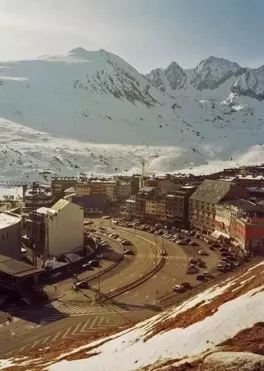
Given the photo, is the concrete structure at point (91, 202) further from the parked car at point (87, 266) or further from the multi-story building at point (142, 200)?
the parked car at point (87, 266)

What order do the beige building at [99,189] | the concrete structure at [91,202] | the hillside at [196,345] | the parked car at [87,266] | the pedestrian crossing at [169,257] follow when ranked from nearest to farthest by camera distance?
the hillside at [196,345] < the parked car at [87,266] < the pedestrian crossing at [169,257] < the concrete structure at [91,202] < the beige building at [99,189]

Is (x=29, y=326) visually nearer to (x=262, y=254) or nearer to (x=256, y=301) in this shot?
(x=256, y=301)

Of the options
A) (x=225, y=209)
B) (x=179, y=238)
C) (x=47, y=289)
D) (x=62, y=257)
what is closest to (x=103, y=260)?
(x=62, y=257)

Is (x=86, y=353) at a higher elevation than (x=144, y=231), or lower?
higher

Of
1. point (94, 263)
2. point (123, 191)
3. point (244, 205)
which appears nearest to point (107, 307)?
point (94, 263)

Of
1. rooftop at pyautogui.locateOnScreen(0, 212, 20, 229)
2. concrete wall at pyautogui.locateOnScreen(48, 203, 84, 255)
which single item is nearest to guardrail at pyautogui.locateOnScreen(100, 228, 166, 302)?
concrete wall at pyautogui.locateOnScreen(48, 203, 84, 255)

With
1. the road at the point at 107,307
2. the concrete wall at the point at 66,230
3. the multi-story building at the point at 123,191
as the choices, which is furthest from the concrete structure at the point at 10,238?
the multi-story building at the point at 123,191

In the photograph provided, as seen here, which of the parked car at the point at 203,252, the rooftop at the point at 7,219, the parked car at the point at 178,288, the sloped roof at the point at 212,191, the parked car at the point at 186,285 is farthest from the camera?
the sloped roof at the point at 212,191
